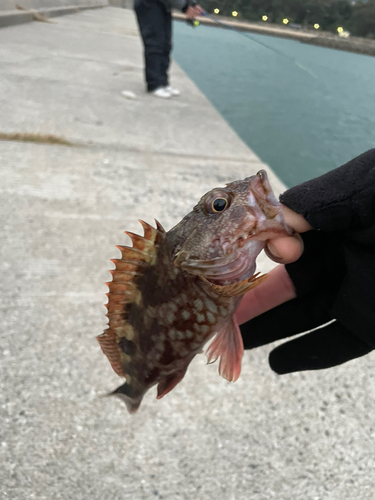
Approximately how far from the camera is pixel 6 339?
1847 millimetres

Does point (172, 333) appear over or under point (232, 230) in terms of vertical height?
under

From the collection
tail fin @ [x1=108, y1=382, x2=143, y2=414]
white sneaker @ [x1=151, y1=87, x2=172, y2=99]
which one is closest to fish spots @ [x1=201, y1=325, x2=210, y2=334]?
tail fin @ [x1=108, y1=382, x2=143, y2=414]

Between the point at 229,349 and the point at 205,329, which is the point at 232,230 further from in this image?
the point at 229,349

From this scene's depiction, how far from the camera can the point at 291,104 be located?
414 inches

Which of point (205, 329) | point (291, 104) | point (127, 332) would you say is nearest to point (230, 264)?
point (205, 329)

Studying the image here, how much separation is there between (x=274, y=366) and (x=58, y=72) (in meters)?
6.72

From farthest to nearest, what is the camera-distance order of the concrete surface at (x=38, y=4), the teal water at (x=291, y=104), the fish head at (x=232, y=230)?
the concrete surface at (x=38, y=4) < the teal water at (x=291, y=104) < the fish head at (x=232, y=230)

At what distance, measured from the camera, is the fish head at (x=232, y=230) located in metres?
0.93

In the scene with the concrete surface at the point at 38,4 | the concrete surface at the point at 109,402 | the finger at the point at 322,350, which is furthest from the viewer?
the concrete surface at the point at 38,4

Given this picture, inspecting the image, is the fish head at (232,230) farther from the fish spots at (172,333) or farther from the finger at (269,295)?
the finger at (269,295)

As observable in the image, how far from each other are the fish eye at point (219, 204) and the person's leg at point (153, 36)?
225 inches

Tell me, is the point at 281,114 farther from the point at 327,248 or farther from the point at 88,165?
the point at 327,248

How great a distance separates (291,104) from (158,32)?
20.2ft

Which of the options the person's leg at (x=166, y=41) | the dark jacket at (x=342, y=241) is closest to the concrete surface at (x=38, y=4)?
the person's leg at (x=166, y=41)
